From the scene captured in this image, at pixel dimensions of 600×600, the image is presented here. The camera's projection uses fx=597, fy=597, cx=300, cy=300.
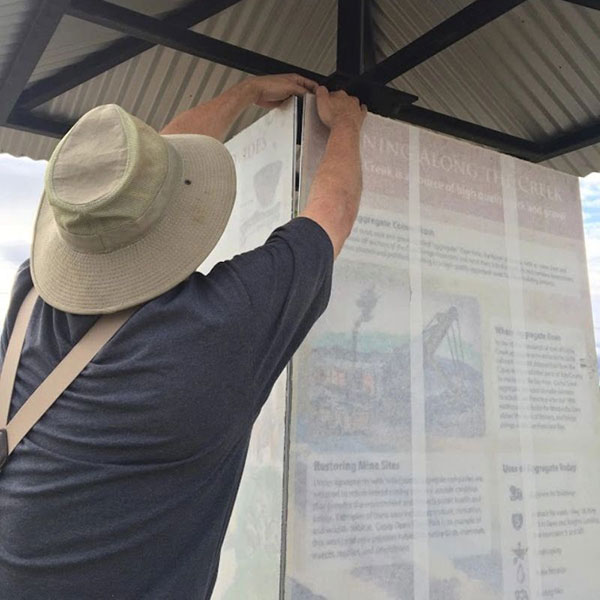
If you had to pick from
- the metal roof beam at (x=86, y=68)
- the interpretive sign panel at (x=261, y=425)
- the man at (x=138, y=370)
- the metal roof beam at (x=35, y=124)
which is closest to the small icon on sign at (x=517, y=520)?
the interpretive sign panel at (x=261, y=425)

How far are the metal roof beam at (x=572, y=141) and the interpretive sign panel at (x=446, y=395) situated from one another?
2.43ft

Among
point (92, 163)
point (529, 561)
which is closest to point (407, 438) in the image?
point (529, 561)

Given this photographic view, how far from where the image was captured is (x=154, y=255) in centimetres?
108

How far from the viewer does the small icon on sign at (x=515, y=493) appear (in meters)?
1.97

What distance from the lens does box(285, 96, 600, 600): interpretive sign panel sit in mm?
1683

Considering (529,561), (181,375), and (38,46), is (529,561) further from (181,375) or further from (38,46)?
(38,46)

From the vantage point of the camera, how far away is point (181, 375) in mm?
996

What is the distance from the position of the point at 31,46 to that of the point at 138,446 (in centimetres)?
161

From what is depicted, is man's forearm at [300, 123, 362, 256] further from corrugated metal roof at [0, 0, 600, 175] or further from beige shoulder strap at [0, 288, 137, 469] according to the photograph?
corrugated metal roof at [0, 0, 600, 175]

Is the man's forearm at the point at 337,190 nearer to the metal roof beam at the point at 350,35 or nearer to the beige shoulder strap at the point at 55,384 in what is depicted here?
the beige shoulder strap at the point at 55,384

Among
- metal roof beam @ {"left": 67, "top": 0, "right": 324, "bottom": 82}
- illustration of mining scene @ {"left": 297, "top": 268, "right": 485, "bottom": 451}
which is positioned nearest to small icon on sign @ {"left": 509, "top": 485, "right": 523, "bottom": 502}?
illustration of mining scene @ {"left": 297, "top": 268, "right": 485, "bottom": 451}

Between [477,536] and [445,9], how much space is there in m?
2.25

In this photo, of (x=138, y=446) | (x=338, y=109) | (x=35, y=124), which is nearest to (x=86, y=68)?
(x=35, y=124)

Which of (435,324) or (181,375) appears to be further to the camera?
(435,324)
